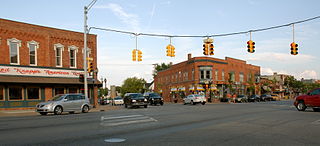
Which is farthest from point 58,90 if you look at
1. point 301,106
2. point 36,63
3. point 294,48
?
point 294,48

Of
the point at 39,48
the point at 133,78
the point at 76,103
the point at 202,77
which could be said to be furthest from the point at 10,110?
the point at 133,78

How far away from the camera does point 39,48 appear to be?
29.8 m

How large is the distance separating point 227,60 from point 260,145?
2258 inches

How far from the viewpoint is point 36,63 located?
29.4 meters

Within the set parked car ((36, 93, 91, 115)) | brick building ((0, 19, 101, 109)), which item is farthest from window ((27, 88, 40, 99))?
parked car ((36, 93, 91, 115))

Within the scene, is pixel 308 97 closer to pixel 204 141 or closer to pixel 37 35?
pixel 204 141

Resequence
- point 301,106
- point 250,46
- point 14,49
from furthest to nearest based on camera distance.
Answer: point 14,49 < point 250,46 < point 301,106

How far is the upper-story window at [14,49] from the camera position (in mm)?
27656

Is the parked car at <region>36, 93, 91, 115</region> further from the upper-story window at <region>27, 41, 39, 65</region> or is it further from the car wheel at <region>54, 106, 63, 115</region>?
the upper-story window at <region>27, 41, 39, 65</region>

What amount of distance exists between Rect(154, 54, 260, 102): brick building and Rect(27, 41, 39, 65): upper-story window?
3145cm

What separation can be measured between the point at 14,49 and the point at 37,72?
10.5 feet

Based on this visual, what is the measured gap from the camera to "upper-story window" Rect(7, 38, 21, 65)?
27656 mm

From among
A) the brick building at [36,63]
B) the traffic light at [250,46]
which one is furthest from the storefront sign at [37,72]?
the traffic light at [250,46]

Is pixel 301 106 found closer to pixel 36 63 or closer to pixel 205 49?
pixel 205 49
